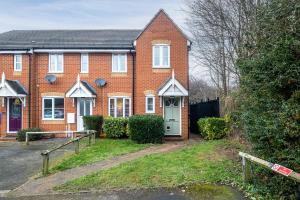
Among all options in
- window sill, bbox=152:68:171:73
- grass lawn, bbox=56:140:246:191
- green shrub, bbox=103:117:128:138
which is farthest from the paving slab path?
window sill, bbox=152:68:171:73

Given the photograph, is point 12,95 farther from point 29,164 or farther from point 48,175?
point 48,175

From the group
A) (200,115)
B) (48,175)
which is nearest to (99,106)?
(200,115)

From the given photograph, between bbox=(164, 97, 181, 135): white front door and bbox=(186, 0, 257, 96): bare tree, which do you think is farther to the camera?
bbox=(164, 97, 181, 135): white front door

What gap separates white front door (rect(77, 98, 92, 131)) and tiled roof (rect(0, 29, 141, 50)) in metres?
3.55

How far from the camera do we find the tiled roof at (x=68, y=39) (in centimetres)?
2194

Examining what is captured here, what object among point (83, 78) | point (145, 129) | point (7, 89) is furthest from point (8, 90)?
point (145, 129)

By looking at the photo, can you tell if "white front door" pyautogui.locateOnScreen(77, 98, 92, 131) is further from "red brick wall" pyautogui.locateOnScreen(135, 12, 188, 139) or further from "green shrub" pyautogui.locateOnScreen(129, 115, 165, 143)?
"green shrub" pyautogui.locateOnScreen(129, 115, 165, 143)

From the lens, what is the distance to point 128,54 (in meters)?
21.8

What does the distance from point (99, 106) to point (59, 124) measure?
2963mm

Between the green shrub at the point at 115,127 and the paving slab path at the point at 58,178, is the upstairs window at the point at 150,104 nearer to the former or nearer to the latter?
the green shrub at the point at 115,127

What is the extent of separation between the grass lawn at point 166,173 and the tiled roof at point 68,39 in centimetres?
1191

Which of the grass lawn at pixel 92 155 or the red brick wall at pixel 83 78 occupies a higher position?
the red brick wall at pixel 83 78

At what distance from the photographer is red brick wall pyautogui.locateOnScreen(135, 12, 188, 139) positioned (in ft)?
67.8

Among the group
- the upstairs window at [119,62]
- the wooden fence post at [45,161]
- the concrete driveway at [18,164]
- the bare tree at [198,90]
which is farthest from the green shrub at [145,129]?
the bare tree at [198,90]
